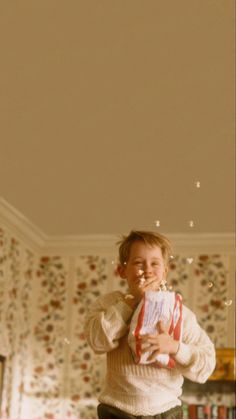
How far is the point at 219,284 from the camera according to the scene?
208 inches

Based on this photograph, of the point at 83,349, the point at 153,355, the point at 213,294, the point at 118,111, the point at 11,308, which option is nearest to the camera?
the point at 153,355

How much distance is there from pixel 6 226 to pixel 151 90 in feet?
7.36

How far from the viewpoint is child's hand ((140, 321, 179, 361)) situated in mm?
1208

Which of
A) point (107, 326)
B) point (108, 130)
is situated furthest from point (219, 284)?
point (107, 326)

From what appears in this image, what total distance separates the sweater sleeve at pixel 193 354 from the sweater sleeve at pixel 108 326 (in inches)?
3.9

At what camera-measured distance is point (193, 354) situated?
4.17 ft

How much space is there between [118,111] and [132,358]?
78.7 inches

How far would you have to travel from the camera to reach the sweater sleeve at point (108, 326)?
1.27m

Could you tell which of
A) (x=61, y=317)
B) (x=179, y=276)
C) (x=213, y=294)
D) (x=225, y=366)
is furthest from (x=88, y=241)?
(x=225, y=366)

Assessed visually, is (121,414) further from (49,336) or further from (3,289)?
(49,336)

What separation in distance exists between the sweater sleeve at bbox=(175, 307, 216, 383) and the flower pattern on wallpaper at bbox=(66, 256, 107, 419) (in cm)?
398

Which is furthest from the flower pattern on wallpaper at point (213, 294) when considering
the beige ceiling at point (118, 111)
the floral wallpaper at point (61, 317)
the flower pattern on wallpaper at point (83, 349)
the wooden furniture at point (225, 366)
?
the flower pattern on wallpaper at point (83, 349)

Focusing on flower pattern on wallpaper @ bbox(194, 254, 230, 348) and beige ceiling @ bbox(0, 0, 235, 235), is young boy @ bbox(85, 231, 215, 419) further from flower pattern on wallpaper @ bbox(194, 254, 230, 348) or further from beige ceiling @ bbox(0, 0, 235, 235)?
flower pattern on wallpaper @ bbox(194, 254, 230, 348)

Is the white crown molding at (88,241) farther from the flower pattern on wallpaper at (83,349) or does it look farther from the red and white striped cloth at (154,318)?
the red and white striped cloth at (154,318)
